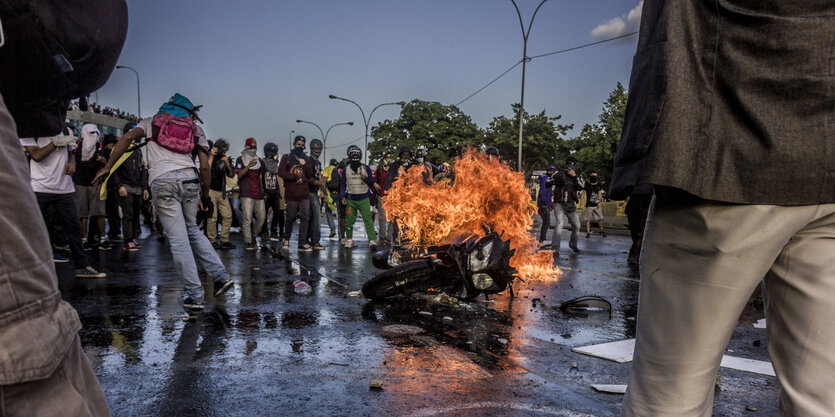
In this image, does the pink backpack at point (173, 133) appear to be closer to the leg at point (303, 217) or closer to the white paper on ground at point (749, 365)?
the white paper on ground at point (749, 365)

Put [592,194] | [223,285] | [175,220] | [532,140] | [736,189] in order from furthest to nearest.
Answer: [532,140] → [592,194] → [223,285] → [175,220] → [736,189]

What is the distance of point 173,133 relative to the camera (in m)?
5.16

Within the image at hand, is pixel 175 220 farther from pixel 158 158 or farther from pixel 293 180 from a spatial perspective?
pixel 293 180

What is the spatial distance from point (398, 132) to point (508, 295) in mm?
71260

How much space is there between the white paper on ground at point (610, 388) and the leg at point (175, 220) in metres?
3.75

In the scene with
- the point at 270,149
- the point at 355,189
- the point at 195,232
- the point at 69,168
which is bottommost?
the point at 195,232

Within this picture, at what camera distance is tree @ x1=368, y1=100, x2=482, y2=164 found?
74500 mm

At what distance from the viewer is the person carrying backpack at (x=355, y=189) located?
11531mm

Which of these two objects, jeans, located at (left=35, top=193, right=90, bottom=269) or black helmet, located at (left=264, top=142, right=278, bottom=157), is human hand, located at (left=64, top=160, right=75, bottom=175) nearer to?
jeans, located at (left=35, top=193, right=90, bottom=269)

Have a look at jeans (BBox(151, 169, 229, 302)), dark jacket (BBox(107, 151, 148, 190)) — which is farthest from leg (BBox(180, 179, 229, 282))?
dark jacket (BBox(107, 151, 148, 190))

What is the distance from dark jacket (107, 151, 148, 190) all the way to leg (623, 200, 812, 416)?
1071cm

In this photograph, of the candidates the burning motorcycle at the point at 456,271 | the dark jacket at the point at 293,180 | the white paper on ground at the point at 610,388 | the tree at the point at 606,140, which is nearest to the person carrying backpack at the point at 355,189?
the dark jacket at the point at 293,180

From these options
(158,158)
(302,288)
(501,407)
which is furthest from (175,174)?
(501,407)

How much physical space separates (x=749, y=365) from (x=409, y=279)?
Answer: 3.01 meters
